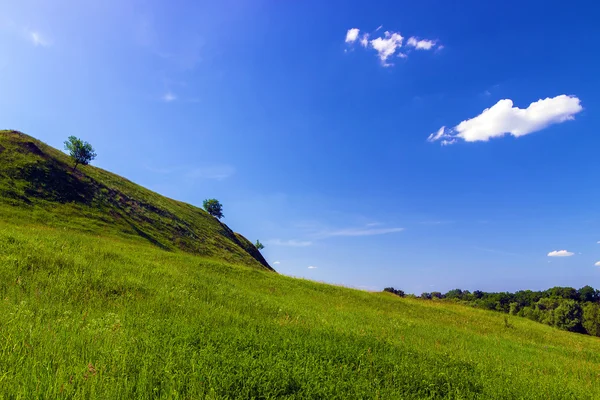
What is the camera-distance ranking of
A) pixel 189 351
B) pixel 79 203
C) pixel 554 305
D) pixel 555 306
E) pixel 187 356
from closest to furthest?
1. pixel 187 356
2. pixel 189 351
3. pixel 79 203
4. pixel 555 306
5. pixel 554 305

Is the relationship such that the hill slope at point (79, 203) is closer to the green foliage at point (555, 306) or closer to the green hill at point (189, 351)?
the green hill at point (189, 351)

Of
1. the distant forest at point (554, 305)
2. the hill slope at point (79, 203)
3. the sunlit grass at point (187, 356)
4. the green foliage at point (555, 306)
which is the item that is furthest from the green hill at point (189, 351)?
the green foliage at point (555, 306)

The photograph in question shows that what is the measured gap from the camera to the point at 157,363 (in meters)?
5.27

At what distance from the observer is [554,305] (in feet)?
382

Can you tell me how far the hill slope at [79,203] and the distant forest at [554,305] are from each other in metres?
41.7

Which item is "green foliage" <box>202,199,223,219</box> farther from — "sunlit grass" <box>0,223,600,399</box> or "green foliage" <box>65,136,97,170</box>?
A: "sunlit grass" <box>0,223,600,399</box>

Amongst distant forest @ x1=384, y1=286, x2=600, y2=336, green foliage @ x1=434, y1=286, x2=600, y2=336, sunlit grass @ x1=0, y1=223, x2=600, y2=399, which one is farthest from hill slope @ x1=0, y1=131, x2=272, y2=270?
green foliage @ x1=434, y1=286, x2=600, y2=336

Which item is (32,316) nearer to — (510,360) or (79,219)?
(510,360)

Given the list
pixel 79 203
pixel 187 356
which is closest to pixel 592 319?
pixel 187 356

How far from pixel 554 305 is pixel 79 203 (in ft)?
516

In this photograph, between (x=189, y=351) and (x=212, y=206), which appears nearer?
(x=189, y=351)

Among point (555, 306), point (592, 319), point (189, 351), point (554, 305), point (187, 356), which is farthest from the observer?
point (554, 305)

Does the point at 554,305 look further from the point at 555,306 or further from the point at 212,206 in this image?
the point at 212,206

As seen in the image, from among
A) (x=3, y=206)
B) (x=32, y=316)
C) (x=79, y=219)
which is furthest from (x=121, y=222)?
(x=32, y=316)
